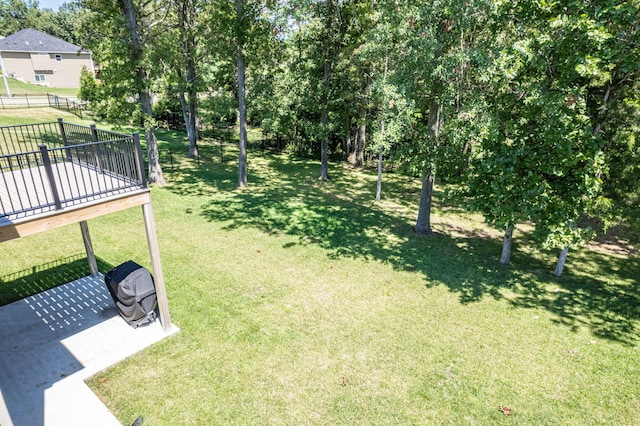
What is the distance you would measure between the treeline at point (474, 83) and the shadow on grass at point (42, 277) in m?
7.74

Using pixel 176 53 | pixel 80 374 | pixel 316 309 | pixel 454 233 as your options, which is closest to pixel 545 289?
pixel 454 233

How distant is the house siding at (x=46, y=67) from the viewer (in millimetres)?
46406

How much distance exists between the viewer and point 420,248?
11.5 meters

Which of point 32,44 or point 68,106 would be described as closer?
point 68,106

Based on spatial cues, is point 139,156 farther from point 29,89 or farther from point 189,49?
point 29,89

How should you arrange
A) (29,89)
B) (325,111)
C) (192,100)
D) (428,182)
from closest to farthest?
(428,182)
(325,111)
(192,100)
(29,89)

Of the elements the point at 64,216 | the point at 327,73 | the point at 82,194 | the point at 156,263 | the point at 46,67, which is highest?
the point at 46,67

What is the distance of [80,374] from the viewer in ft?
19.7

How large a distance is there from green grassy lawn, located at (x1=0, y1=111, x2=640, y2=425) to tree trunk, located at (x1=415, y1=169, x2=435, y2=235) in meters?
0.40

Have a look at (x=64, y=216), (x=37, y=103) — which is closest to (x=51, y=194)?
(x=64, y=216)

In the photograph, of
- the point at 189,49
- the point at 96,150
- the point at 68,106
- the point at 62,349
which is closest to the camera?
the point at 62,349

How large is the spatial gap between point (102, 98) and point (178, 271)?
10603 millimetres

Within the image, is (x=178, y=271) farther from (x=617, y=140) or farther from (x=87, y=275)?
(x=617, y=140)

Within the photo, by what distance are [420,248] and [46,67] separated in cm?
5776
